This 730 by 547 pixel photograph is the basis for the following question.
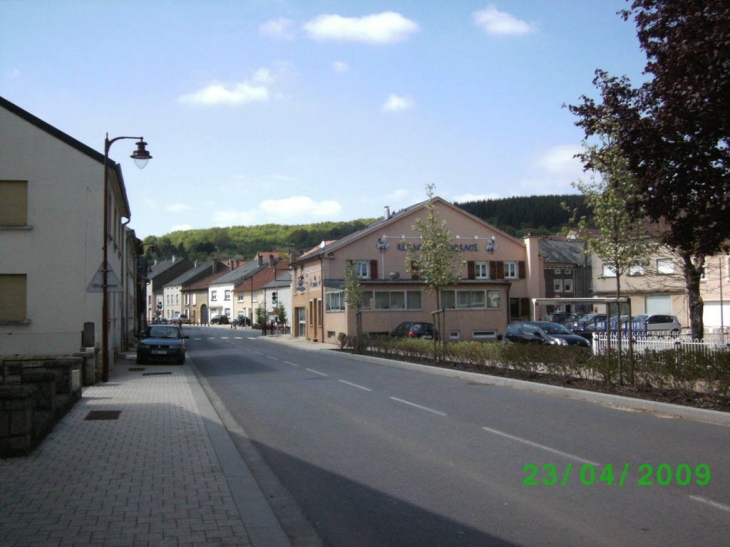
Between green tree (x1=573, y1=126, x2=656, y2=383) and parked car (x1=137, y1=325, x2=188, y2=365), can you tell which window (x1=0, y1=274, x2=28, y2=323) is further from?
green tree (x1=573, y1=126, x2=656, y2=383)

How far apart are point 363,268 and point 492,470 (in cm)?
3786

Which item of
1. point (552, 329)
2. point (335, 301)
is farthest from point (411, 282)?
point (552, 329)

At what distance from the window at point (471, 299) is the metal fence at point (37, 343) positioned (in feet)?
91.0

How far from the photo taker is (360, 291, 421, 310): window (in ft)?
139

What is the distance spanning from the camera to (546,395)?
573 inches

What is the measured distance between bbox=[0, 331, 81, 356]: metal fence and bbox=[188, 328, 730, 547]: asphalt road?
7.66m

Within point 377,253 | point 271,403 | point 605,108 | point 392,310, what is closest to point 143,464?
point 271,403

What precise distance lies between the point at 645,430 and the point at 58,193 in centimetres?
1773

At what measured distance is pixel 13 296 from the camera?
20562mm

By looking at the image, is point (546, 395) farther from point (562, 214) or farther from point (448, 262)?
point (562, 214)

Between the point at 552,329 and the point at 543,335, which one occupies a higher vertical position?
the point at 552,329

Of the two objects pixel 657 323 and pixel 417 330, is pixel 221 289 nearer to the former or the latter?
pixel 417 330

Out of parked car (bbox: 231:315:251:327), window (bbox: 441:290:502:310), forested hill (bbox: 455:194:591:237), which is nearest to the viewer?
window (bbox: 441:290:502:310)

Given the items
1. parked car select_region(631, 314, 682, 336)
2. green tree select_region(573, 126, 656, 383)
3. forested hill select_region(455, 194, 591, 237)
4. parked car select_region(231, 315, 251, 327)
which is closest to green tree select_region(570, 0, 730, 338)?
green tree select_region(573, 126, 656, 383)
